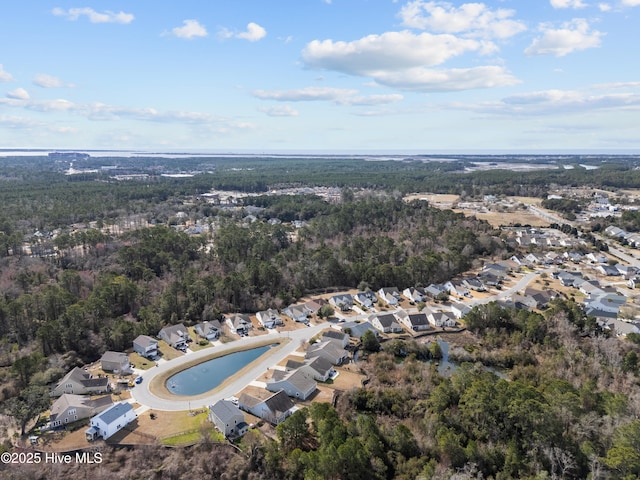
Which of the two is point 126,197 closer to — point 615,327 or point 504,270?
point 504,270

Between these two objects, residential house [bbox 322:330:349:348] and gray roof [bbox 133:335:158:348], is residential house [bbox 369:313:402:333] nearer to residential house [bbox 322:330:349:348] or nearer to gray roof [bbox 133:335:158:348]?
residential house [bbox 322:330:349:348]

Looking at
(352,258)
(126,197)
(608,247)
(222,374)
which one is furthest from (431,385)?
(126,197)

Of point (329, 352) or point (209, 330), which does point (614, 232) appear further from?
point (209, 330)

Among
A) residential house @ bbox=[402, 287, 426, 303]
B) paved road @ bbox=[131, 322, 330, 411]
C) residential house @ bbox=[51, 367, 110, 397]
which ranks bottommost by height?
paved road @ bbox=[131, 322, 330, 411]

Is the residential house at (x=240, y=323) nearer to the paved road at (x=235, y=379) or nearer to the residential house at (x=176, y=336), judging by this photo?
the paved road at (x=235, y=379)

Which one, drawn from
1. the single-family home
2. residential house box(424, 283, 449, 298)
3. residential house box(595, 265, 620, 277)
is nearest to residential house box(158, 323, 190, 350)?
residential house box(424, 283, 449, 298)

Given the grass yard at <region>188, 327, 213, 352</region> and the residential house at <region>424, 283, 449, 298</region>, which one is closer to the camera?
the grass yard at <region>188, 327, 213, 352</region>

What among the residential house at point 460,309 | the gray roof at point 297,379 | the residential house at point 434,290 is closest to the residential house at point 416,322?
the residential house at point 460,309

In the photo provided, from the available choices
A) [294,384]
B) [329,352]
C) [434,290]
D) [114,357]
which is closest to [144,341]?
[114,357]

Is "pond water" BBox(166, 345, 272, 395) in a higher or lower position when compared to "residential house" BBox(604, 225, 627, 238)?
lower
